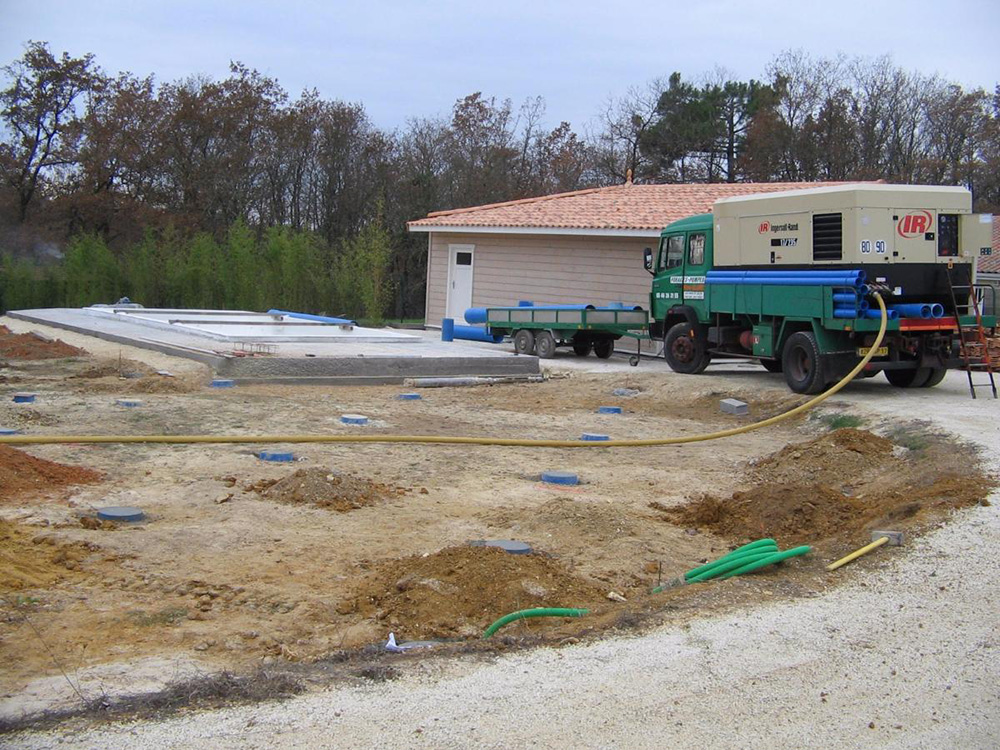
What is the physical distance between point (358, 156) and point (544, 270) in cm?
1830

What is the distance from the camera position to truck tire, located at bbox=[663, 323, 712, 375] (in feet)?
57.1

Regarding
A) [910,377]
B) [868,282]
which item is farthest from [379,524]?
[910,377]

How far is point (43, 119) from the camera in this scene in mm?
37188

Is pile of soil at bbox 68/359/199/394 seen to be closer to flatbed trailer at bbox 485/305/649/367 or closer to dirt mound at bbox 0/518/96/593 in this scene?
dirt mound at bbox 0/518/96/593

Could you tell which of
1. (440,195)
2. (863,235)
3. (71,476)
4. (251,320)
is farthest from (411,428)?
(440,195)

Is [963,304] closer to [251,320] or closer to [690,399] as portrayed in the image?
[690,399]

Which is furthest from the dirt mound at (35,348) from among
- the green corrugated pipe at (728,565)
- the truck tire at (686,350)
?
the green corrugated pipe at (728,565)

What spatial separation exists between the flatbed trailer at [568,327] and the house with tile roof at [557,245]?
2.50 meters

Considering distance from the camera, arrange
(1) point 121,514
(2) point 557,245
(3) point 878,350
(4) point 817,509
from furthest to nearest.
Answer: (2) point 557,245, (3) point 878,350, (4) point 817,509, (1) point 121,514

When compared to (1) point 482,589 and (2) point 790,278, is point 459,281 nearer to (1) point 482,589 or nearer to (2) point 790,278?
(2) point 790,278

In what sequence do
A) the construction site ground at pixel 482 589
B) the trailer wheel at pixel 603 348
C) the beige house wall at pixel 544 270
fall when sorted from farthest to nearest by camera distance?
the beige house wall at pixel 544 270 → the trailer wheel at pixel 603 348 → the construction site ground at pixel 482 589

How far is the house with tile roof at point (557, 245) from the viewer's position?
23219mm

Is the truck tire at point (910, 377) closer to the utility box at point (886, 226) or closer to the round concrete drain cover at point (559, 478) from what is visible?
the utility box at point (886, 226)

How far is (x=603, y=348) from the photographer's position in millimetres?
21141
